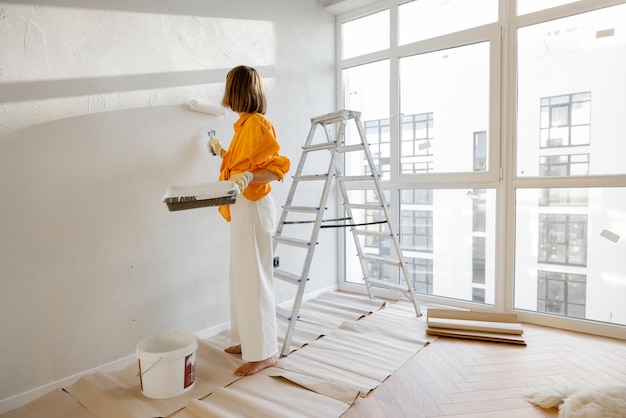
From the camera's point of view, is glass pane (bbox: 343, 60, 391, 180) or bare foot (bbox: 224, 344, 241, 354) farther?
glass pane (bbox: 343, 60, 391, 180)

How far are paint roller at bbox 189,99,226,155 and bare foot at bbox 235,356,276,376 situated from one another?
1244 mm

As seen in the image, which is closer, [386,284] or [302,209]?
[302,209]

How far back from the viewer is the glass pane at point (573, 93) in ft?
7.80

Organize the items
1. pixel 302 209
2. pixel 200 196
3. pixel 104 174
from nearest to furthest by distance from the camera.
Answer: pixel 200 196, pixel 104 174, pixel 302 209

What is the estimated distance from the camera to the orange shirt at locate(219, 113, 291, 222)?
1.90 meters

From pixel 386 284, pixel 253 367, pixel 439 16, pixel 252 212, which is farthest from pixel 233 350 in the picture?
pixel 439 16

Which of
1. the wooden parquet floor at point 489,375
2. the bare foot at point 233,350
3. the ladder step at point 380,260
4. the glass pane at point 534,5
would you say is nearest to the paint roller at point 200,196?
the bare foot at point 233,350

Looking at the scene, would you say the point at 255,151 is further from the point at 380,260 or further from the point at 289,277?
the point at 380,260

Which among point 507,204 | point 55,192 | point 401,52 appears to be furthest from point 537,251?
point 55,192

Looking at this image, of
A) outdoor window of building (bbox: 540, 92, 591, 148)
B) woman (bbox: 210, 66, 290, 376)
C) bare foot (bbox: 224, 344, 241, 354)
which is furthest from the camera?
outdoor window of building (bbox: 540, 92, 591, 148)

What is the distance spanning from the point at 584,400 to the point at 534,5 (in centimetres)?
247

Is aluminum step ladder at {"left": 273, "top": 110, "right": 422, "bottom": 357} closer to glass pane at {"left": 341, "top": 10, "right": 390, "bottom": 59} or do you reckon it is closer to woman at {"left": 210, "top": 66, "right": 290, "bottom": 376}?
woman at {"left": 210, "top": 66, "right": 290, "bottom": 376}

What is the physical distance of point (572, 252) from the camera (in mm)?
2570

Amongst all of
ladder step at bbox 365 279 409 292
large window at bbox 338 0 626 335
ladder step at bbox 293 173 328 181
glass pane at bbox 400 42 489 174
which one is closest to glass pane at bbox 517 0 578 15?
large window at bbox 338 0 626 335
